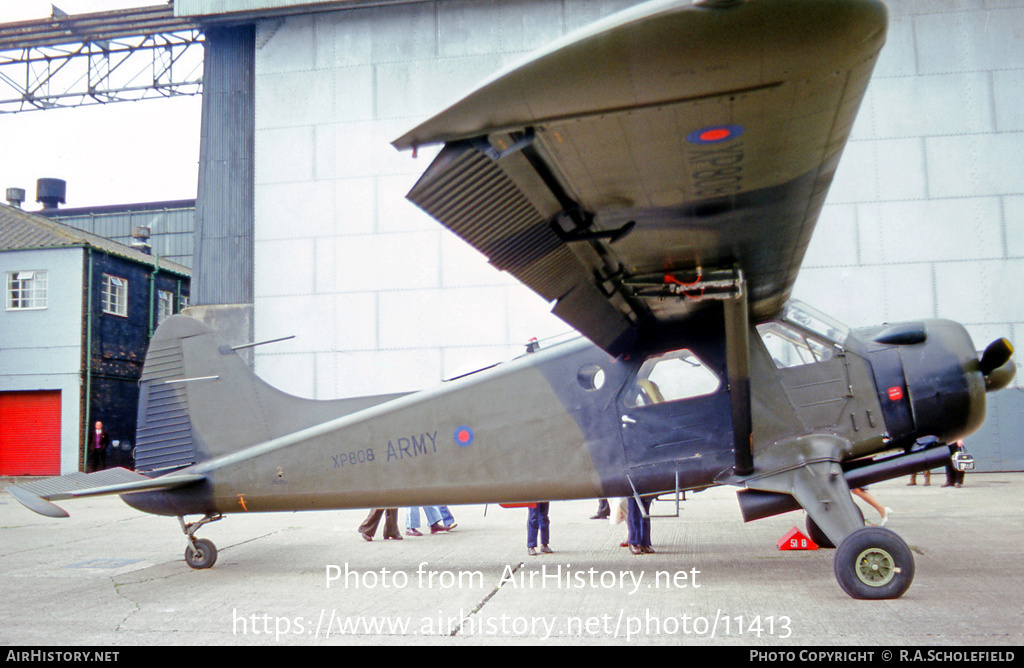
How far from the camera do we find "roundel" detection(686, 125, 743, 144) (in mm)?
3318

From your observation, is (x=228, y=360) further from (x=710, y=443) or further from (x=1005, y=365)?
(x=1005, y=365)

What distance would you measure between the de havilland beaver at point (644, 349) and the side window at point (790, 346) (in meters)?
0.02

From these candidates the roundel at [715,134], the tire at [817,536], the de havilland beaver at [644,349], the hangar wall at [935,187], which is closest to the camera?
the de havilland beaver at [644,349]

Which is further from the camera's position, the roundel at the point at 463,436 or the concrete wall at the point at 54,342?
the concrete wall at the point at 54,342

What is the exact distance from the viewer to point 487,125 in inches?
125

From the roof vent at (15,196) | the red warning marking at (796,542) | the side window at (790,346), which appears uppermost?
the roof vent at (15,196)

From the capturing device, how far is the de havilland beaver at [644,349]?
3.01 m

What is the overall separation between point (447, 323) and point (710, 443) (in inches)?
391

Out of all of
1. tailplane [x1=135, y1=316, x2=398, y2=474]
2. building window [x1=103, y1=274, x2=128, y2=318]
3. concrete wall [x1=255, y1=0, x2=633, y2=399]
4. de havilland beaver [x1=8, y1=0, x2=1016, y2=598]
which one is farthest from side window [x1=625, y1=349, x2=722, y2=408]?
building window [x1=103, y1=274, x2=128, y2=318]

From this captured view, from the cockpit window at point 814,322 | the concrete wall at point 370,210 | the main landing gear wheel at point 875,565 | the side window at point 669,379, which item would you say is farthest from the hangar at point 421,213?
the main landing gear wheel at point 875,565

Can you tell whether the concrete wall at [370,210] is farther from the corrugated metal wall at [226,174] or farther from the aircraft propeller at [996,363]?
the aircraft propeller at [996,363]

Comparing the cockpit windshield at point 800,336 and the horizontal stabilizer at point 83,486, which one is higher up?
the cockpit windshield at point 800,336

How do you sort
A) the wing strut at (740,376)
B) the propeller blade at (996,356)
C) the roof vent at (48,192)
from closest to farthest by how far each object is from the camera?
1. the wing strut at (740,376)
2. the propeller blade at (996,356)
3. the roof vent at (48,192)
